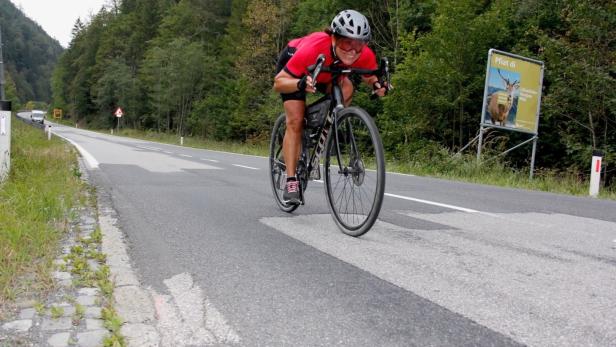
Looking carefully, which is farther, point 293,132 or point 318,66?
point 293,132

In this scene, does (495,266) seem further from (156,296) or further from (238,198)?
(238,198)

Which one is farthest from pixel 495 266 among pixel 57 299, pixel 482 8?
Result: pixel 482 8

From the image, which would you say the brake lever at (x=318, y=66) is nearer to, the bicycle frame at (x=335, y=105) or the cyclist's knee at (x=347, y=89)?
the bicycle frame at (x=335, y=105)

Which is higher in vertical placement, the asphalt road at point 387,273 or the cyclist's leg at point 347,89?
the cyclist's leg at point 347,89

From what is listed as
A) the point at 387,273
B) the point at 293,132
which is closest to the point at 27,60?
the point at 293,132

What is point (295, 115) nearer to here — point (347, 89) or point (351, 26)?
point (347, 89)

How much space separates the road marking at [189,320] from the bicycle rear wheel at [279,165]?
252 cm

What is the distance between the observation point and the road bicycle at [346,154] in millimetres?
3852

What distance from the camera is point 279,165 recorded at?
5328 millimetres

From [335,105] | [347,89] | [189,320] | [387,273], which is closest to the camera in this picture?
[189,320]

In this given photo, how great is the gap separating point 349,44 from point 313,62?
333mm

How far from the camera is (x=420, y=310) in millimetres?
2414

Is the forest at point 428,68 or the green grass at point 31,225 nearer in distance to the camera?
the green grass at point 31,225

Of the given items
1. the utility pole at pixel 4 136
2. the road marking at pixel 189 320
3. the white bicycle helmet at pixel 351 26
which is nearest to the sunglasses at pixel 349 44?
the white bicycle helmet at pixel 351 26
